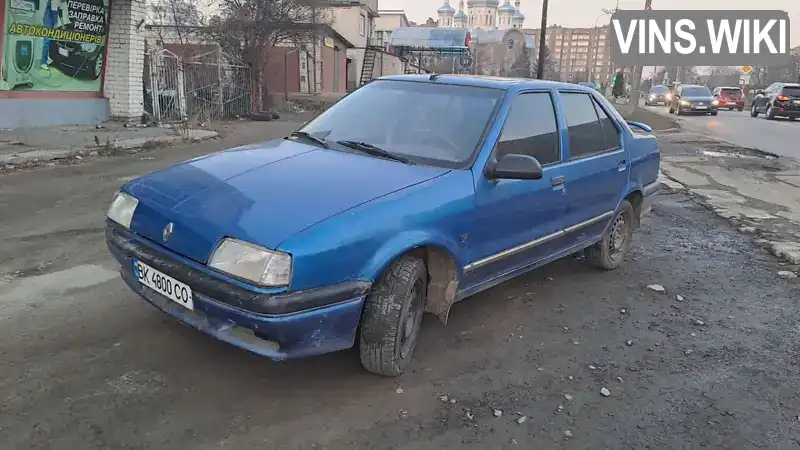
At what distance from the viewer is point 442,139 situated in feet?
12.2

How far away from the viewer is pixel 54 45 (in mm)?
11797

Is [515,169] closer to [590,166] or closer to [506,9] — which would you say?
[590,166]

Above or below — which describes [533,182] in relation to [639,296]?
above

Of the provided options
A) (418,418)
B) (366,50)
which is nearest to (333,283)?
(418,418)

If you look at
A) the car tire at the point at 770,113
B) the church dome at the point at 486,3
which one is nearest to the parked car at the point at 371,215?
the car tire at the point at 770,113

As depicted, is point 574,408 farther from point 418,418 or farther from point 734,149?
point 734,149

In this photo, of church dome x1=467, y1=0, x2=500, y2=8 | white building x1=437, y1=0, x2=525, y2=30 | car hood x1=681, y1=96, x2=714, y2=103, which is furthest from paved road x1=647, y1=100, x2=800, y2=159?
church dome x1=467, y1=0, x2=500, y2=8

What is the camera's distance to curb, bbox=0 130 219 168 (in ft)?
28.4

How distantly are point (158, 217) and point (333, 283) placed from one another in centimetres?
100

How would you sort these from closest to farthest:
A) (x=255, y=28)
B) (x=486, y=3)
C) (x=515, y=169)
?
1. (x=515, y=169)
2. (x=255, y=28)
3. (x=486, y=3)

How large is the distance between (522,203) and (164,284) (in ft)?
7.12

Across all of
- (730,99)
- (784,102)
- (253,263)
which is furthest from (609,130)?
(730,99)

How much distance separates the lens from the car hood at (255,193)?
109 inches

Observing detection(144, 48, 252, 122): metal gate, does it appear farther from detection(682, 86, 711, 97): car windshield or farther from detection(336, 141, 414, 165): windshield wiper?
detection(682, 86, 711, 97): car windshield
